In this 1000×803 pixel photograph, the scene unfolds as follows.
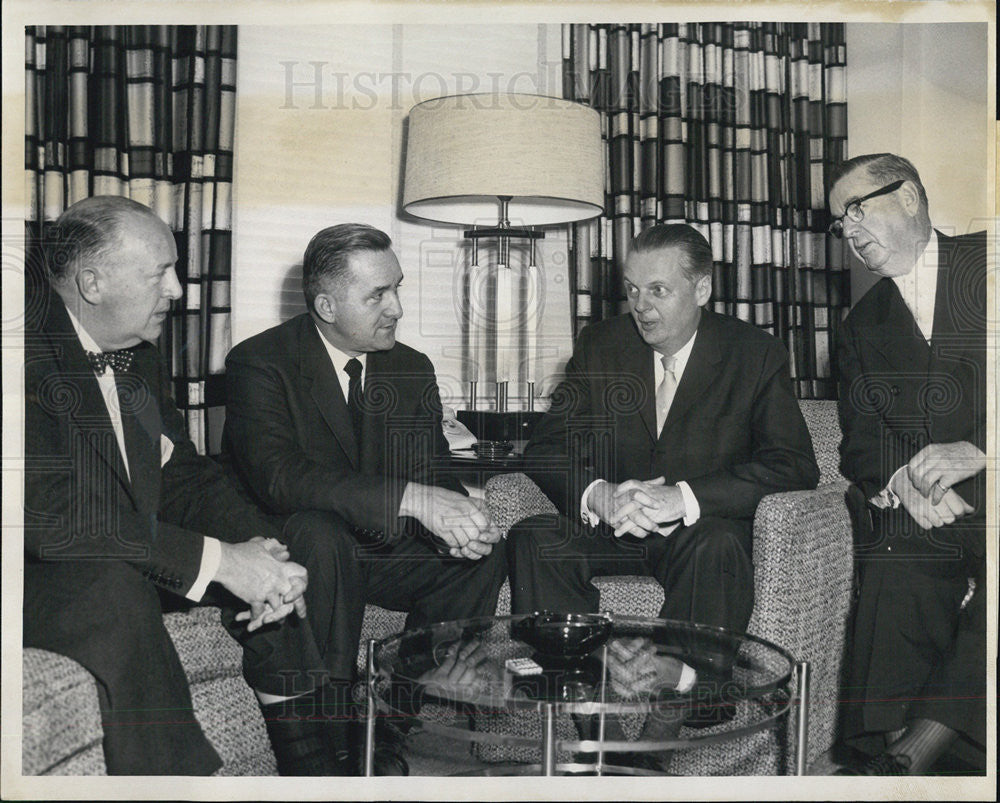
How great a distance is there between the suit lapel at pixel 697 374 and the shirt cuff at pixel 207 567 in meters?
0.93

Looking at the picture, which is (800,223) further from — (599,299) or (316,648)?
(316,648)

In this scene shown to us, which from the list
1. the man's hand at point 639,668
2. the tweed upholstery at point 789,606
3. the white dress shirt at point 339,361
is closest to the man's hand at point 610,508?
the tweed upholstery at point 789,606

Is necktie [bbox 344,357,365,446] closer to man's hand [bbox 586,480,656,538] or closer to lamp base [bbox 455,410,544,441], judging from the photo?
lamp base [bbox 455,410,544,441]

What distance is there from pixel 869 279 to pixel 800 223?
21cm

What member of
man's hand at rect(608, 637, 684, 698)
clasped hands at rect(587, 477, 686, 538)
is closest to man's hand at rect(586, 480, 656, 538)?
clasped hands at rect(587, 477, 686, 538)

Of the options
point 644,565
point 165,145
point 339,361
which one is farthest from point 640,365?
point 165,145

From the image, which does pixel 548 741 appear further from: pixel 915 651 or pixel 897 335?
pixel 897 335

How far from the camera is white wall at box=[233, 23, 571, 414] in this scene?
1.81 m

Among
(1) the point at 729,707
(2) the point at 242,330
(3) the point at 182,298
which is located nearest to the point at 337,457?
(2) the point at 242,330

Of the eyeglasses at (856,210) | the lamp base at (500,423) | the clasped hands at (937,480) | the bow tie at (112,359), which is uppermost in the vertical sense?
the eyeglasses at (856,210)

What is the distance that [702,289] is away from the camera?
2092 millimetres

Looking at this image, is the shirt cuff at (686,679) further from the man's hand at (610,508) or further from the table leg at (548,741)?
the man's hand at (610,508)

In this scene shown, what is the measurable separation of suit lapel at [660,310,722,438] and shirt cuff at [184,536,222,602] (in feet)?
3.06

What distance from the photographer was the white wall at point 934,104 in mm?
1781
